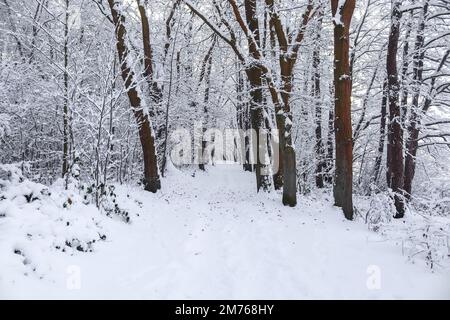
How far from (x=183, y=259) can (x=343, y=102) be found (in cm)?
604

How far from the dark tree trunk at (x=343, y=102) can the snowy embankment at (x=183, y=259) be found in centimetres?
131

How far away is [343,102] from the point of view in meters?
9.63

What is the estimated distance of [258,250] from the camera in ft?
22.7

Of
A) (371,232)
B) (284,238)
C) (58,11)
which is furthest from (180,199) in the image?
(58,11)

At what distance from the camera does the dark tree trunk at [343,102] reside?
368 inches

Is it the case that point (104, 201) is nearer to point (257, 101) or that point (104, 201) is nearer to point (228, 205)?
point (228, 205)

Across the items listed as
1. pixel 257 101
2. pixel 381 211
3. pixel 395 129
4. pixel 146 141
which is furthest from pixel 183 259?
pixel 257 101

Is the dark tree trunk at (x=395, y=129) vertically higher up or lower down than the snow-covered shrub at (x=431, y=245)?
higher up

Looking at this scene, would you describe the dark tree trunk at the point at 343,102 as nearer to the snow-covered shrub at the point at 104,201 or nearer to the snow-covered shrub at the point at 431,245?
the snow-covered shrub at the point at 431,245

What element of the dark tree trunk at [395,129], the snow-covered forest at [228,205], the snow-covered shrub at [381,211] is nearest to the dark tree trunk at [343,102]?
the snow-covered forest at [228,205]

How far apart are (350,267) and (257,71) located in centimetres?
927

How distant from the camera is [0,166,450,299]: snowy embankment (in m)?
4.75

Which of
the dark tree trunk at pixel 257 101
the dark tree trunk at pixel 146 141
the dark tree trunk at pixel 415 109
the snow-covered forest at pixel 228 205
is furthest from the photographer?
the dark tree trunk at pixel 257 101
